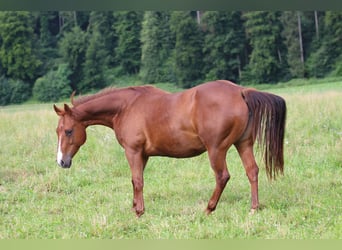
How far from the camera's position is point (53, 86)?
39.4ft

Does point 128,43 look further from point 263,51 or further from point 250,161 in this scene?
point 250,161

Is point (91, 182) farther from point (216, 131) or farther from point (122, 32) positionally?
point (122, 32)

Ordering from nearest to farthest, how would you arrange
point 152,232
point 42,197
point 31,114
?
point 152,232
point 42,197
point 31,114

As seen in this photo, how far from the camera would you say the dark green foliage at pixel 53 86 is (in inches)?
469

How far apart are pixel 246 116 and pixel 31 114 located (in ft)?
21.4

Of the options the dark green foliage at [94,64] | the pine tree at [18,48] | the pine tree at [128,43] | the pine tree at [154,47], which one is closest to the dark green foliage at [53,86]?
the dark green foliage at [94,64]

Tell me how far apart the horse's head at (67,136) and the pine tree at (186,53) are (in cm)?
796

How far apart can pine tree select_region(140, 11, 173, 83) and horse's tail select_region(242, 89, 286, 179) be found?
8746 millimetres

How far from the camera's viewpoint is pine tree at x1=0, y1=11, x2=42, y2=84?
40.2 ft

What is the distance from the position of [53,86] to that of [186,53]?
164 inches


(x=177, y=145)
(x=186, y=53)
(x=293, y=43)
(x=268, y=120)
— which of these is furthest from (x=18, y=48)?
(x=268, y=120)

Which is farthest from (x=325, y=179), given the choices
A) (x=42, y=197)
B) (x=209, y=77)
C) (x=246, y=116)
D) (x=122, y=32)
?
(x=122, y=32)

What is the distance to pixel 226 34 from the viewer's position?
13023 mm

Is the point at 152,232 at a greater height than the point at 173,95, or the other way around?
the point at 173,95
